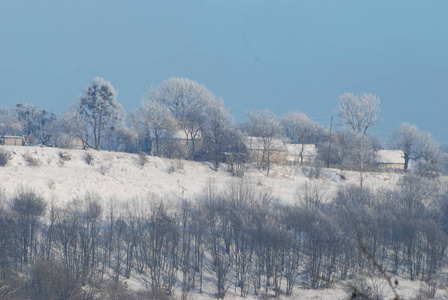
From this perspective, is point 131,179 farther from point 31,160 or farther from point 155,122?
point 155,122

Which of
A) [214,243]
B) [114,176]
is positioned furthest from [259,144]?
[214,243]

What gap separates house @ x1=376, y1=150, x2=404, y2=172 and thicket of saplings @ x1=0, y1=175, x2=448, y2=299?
2567 centimetres

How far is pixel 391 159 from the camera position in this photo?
199ft

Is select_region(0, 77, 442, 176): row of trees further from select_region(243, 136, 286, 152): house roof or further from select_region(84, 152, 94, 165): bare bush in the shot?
select_region(84, 152, 94, 165): bare bush

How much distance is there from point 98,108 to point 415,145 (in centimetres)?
4096

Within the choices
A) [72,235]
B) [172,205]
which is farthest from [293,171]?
[72,235]

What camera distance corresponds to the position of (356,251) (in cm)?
2844

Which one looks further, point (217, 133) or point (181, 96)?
point (181, 96)

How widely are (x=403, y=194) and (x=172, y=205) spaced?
18086 mm

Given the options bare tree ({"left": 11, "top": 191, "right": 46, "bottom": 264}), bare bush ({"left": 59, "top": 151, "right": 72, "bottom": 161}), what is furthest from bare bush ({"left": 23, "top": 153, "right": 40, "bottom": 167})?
bare tree ({"left": 11, "top": 191, "right": 46, "bottom": 264})

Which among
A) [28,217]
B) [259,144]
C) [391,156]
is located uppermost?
[259,144]

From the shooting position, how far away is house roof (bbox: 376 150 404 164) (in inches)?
2357

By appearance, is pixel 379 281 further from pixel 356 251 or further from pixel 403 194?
pixel 403 194

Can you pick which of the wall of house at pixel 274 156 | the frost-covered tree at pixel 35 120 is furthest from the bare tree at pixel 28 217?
the frost-covered tree at pixel 35 120
